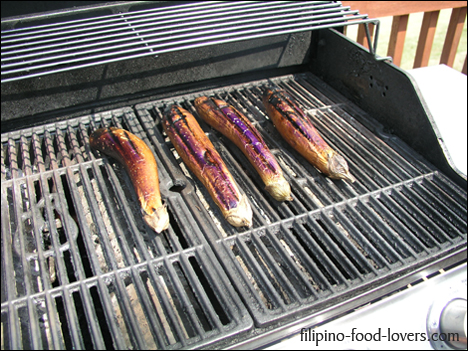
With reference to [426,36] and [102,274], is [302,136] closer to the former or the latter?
[102,274]

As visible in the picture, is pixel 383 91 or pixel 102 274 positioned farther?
pixel 383 91

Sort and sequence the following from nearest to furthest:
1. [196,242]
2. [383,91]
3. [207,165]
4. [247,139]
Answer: [196,242], [207,165], [247,139], [383,91]

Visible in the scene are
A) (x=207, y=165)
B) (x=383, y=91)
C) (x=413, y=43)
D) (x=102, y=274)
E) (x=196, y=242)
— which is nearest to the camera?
(x=102, y=274)

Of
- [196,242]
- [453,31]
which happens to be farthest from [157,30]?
[453,31]

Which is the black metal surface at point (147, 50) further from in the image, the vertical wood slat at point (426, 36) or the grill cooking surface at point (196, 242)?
the vertical wood slat at point (426, 36)

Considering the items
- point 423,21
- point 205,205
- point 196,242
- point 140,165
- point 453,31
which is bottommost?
point 196,242

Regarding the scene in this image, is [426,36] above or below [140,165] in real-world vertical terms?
above
